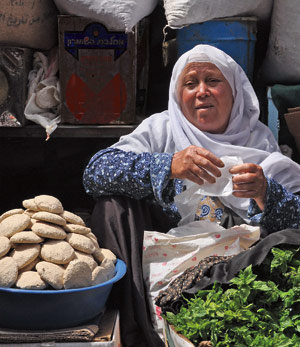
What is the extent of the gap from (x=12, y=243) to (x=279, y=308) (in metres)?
1.00

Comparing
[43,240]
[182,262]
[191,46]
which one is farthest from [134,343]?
[191,46]

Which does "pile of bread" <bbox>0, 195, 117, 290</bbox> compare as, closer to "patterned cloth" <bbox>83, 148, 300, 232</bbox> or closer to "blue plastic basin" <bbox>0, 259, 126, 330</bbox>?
"blue plastic basin" <bbox>0, 259, 126, 330</bbox>

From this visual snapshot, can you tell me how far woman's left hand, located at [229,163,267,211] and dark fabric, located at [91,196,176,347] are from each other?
47 cm

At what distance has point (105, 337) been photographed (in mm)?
2303

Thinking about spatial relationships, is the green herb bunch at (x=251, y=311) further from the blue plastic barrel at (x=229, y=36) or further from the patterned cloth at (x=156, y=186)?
the blue plastic barrel at (x=229, y=36)

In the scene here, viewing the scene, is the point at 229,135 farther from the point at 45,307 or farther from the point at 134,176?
the point at 45,307

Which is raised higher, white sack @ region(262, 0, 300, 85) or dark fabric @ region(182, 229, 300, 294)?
white sack @ region(262, 0, 300, 85)

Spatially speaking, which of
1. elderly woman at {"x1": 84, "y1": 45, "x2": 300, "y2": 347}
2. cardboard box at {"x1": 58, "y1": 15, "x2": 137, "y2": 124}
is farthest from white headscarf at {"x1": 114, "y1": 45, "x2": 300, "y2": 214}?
cardboard box at {"x1": 58, "y1": 15, "x2": 137, "y2": 124}

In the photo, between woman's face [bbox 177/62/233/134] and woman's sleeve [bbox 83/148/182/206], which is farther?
woman's face [bbox 177/62/233/134]

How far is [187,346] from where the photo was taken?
6.31 ft

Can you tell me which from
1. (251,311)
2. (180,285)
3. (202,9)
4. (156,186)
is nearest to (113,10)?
(202,9)

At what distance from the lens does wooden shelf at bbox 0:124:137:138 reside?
11.0 ft

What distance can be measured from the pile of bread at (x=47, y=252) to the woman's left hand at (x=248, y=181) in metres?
0.58

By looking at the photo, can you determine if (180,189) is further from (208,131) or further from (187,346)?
(187,346)
